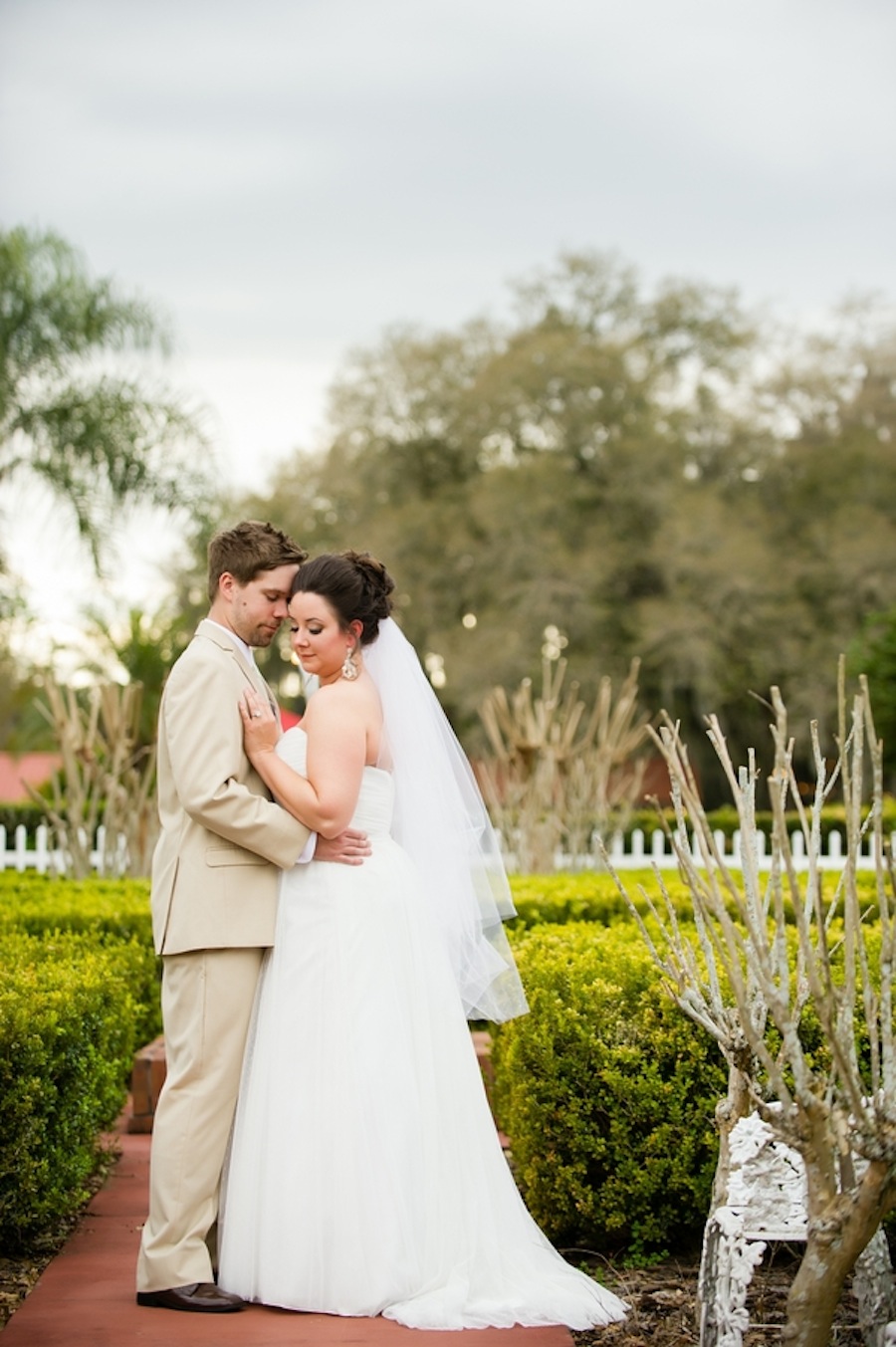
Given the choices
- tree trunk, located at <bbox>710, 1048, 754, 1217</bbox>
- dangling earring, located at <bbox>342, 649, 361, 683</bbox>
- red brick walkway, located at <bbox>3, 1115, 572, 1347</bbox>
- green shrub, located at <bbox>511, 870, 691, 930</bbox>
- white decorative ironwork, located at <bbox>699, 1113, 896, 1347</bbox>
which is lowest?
red brick walkway, located at <bbox>3, 1115, 572, 1347</bbox>

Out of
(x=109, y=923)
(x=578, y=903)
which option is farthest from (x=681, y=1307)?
(x=109, y=923)

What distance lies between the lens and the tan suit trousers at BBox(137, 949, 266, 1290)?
12.1 feet

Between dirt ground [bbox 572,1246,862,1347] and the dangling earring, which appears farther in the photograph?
the dangling earring

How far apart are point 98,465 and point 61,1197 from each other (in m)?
14.8

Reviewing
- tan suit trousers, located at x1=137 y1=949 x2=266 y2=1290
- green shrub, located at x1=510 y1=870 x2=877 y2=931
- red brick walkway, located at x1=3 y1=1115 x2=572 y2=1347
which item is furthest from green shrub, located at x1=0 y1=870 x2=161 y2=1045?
tan suit trousers, located at x1=137 y1=949 x2=266 y2=1290

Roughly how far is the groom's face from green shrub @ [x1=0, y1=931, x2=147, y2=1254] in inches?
52.2

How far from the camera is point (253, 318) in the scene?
19562 mm

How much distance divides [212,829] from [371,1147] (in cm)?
98

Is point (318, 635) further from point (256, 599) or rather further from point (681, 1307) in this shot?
point (681, 1307)

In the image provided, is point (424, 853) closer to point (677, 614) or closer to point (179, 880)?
point (179, 880)

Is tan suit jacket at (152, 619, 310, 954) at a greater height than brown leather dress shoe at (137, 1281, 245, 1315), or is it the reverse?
tan suit jacket at (152, 619, 310, 954)

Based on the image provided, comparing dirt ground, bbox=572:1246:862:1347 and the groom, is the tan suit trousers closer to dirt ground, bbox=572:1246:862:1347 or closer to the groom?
the groom

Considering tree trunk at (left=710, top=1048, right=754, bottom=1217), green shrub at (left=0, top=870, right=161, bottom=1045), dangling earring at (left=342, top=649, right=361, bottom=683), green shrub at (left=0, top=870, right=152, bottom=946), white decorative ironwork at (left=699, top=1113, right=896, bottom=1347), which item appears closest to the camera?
white decorative ironwork at (left=699, top=1113, right=896, bottom=1347)

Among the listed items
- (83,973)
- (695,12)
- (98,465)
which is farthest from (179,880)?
(98,465)
